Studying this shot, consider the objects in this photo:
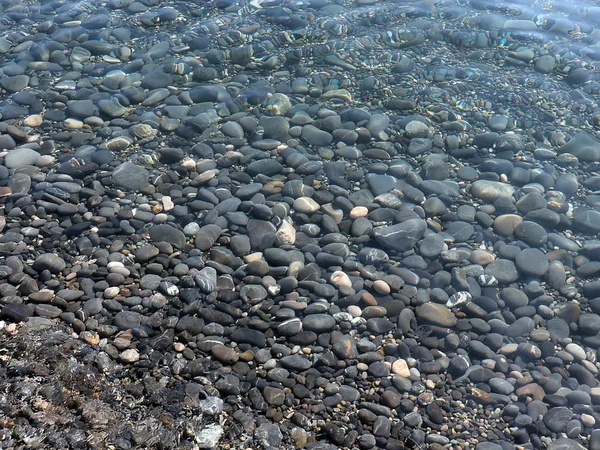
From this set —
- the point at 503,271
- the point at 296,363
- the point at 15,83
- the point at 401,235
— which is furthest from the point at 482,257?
A: the point at 15,83

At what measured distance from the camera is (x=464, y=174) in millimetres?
3895

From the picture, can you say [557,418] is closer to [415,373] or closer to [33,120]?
[415,373]

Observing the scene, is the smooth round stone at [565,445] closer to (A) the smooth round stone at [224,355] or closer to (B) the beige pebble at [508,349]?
(B) the beige pebble at [508,349]

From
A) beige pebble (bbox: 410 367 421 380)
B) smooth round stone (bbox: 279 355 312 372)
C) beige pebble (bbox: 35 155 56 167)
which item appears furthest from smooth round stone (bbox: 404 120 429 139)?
beige pebble (bbox: 35 155 56 167)

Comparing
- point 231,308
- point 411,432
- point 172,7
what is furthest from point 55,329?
point 172,7

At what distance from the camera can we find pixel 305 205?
11.7ft

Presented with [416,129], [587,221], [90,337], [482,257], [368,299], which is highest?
[416,129]

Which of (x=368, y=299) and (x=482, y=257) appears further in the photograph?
(x=482, y=257)

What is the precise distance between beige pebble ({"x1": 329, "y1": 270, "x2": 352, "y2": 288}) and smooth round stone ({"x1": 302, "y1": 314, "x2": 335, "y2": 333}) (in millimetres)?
256

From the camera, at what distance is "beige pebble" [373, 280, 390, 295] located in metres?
3.10

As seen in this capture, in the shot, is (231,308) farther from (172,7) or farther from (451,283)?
(172,7)

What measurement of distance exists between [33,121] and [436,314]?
3.27m

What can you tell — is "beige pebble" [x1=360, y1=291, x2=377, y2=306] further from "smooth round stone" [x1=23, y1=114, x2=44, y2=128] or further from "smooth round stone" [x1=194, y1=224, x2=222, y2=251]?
"smooth round stone" [x1=23, y1=114, x2=44, y2=128]

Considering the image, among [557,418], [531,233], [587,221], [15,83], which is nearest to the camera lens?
[557,418]
